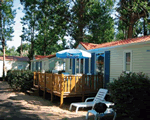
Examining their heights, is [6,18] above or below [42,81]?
above

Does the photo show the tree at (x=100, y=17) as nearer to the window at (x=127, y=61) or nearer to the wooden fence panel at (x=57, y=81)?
the window at (x=127, y=61)

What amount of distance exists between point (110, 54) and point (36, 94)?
5657 mm

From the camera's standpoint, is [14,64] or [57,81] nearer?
[57,81]

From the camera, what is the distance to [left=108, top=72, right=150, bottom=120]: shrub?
5523mm

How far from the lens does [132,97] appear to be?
18.1 ft

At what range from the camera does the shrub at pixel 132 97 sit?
5.52 m

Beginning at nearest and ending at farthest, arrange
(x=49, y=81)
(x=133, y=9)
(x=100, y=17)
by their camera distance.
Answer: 1. (x=49, y=81)
2. (x=133, y=9)
3. (x=100, y=17)

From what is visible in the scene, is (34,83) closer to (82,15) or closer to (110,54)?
(110,54)

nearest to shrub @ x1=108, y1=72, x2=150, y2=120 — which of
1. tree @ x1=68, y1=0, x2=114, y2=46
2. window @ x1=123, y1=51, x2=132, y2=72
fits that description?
window @ x1=123, y1=51, x2=132, y2=72

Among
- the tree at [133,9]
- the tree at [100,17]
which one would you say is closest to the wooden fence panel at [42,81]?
the tree at [100,17]

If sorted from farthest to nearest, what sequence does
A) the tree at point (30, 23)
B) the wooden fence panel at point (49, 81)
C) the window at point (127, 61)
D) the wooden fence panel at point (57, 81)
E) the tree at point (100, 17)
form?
the tree at point (30, 23)
the tree at point (100, 17)
the wooden fence panel at point (49, 81)
the wooden fence panel at point (57, 81)
the window at point (127, 61)

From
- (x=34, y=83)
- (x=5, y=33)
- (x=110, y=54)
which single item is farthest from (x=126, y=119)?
(x=5, y=33)

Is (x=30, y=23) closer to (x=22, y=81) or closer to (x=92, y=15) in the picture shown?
(x=92, y=15)

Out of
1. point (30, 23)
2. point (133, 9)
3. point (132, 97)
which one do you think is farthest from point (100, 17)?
point (132, 97)
